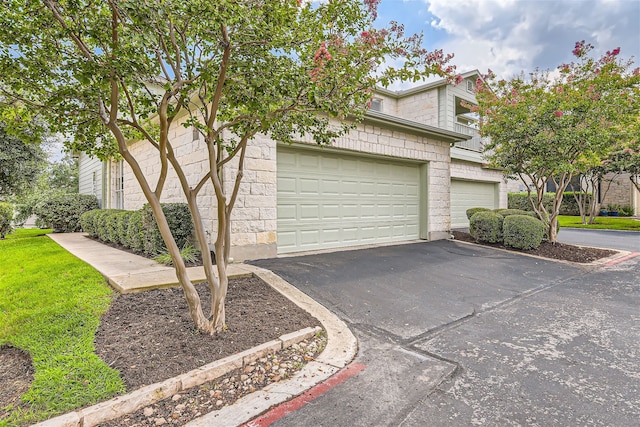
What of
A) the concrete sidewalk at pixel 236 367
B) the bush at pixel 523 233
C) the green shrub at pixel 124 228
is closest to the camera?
the concrete sidewalk at pixel 236 367

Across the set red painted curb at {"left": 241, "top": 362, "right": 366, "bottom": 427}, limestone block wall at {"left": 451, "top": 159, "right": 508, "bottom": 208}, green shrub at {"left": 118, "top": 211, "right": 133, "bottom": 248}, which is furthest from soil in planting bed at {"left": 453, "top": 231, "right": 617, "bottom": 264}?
green shrub at {"left": 118, "top": 211, "right": 133, "bottom": 248}

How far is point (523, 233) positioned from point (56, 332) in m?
9.25

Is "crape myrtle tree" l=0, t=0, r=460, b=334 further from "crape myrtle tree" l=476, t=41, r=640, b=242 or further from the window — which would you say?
the window

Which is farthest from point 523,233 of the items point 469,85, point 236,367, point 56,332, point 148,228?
point 469,85

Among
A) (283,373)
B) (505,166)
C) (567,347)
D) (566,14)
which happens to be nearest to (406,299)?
(567,347)

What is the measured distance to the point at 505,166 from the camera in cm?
913

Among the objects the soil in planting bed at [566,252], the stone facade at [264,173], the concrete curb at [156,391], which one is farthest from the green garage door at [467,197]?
the concrete curb at [156,391]

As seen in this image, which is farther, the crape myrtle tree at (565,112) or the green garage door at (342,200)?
the crape myrtle tree at (565,112)

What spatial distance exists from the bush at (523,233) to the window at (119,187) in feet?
40.6

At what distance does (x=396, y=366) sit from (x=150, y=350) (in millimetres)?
2089

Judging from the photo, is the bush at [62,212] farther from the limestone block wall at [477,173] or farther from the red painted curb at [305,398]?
the limestone block wall at [477,173]

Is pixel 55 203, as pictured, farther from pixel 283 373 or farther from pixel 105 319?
pixel 283 373

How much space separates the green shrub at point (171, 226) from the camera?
596 centimetres

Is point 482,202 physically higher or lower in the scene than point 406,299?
higher
